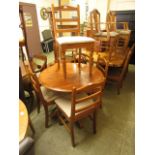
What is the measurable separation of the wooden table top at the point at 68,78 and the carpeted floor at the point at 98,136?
657mm

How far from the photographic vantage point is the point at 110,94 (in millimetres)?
2777

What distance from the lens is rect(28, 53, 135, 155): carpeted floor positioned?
5.32 ft

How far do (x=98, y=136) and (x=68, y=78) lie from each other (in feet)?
→ 2.74

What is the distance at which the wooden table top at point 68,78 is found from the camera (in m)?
1.64

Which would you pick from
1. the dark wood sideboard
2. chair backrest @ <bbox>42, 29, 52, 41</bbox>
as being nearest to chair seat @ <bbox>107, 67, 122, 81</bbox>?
the dark wood sideboard

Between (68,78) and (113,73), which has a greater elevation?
(68,78)

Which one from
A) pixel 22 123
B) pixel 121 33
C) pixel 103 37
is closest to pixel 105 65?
pixel 103 37

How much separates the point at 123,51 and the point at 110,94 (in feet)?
4.41

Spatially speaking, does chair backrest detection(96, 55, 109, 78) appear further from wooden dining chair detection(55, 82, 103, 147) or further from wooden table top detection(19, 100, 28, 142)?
wooden table top detection(19, 100, 28, 142)

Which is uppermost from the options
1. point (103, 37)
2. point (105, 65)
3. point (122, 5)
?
point (122, 5)

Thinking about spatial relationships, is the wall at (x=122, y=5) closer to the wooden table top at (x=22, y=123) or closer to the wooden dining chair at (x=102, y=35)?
the wooden dining chair at (x=102, y=35)

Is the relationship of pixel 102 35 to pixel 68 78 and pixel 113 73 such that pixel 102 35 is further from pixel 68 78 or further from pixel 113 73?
pixel 68 78

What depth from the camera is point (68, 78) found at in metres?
1.84
